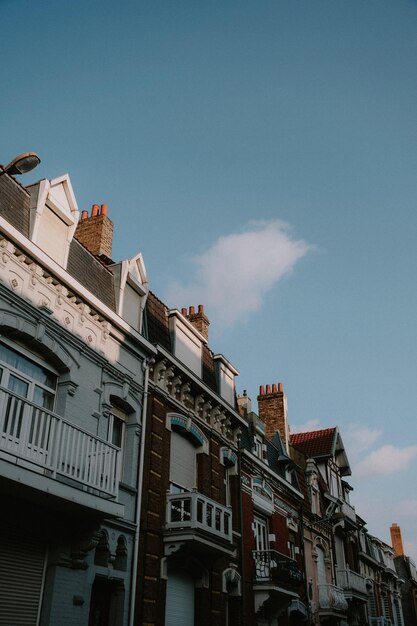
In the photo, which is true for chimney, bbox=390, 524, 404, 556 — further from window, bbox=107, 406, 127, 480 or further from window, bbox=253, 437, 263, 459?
window, bbox=107, 406, 127, 480

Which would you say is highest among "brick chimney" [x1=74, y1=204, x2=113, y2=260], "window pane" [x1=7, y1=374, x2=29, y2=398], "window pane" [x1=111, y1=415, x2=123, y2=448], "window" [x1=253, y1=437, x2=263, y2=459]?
"brick chimney" [x1=74, y1=204, x2=113, y2=260]

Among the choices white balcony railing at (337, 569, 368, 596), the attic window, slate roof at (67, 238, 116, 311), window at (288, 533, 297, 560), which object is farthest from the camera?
white balcony railing at (337, 569, 368, 596)

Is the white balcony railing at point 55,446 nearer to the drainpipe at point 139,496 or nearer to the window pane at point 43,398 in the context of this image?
the window pane at point 43,398

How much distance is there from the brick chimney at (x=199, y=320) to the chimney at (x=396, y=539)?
157 ft

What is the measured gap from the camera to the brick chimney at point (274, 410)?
1152 inches

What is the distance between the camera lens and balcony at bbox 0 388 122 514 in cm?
932

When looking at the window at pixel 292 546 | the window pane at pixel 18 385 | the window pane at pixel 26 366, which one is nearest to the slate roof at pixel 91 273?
the window pane at pixel 26 366

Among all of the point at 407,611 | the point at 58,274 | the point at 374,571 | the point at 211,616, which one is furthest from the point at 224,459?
the point at 407,611

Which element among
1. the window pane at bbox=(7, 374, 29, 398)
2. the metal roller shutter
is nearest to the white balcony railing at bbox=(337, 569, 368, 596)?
the metal roller shutter

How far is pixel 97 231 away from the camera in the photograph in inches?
678

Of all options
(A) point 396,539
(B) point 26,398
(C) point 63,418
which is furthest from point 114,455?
(A) point 396,539

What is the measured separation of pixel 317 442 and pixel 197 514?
18.7 m

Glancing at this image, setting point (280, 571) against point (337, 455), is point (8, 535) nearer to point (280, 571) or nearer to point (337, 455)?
point (280, 571)

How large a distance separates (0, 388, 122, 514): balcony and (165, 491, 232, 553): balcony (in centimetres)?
354
